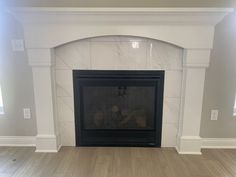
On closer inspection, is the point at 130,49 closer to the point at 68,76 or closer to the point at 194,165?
the point at 68,76

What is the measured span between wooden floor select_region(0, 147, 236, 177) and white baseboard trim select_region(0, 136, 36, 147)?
0.26ft

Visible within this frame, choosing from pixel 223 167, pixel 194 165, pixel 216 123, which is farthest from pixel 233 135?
pixel 194 165

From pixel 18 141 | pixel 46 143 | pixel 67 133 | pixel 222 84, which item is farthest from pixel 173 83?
pixel 18 141

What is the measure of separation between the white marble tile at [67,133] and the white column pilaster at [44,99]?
0.08m

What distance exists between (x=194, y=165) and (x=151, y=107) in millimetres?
770

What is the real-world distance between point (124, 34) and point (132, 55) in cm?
27

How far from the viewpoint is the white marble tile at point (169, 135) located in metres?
2.50

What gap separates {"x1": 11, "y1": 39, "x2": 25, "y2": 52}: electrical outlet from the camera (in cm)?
233

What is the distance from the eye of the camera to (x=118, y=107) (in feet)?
8.27

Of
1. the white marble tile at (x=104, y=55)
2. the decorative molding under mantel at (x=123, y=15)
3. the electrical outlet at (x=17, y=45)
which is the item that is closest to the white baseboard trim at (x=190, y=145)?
the white marble tile at (x=104, y=55)

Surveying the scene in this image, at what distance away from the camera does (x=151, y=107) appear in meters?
2.49

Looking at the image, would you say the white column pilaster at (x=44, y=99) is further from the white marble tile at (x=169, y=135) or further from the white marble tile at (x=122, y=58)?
the white marble tile at (x=169, y=135)

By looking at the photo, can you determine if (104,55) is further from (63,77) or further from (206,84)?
(206,84)

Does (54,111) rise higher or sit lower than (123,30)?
lower
